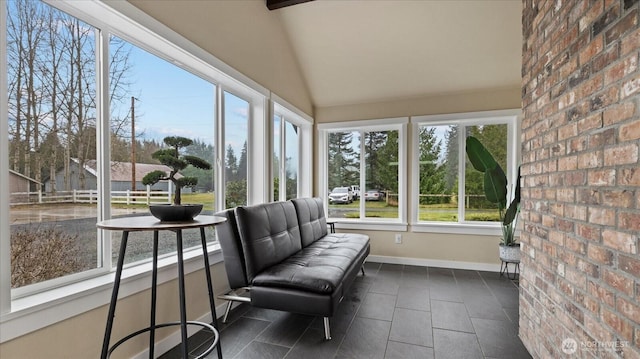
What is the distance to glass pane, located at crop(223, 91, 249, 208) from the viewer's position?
9.32ft

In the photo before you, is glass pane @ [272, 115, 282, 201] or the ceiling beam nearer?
the ceiling beam

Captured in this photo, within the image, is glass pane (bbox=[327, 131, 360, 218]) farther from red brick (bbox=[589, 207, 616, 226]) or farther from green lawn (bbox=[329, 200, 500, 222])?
red brick (bbox=[589, 207, 616, 226])

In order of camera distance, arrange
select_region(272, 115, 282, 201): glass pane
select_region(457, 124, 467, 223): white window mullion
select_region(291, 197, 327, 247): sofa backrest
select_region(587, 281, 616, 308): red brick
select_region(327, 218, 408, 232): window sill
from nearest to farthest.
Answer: select_region(587, 281, 616, 308): red brick < select_region(291, 197, 327, 247): sofa backrest < select_region(272, 115, 282, 201): glass pane < select_region(457, 124, 467, 223): white window mullion < select_region(327, 218, 408, 232): window sill

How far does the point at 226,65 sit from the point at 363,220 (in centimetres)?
292

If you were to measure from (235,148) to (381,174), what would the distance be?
7.55 feet

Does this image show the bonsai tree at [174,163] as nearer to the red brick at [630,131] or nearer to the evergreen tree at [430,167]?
the red brick at [630,131]

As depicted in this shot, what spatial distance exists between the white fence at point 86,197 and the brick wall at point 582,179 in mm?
2469

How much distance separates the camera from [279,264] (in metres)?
2.44

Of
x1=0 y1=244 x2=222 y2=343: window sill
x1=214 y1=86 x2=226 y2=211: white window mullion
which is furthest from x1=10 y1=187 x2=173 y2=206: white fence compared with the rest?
x1=214 y1=86 x2=226 y2=211: white window mullion

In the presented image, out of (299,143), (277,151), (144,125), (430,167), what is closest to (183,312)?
(144,125)

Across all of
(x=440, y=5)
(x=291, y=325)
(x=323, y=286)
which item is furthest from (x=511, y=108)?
(x=291, y=325)

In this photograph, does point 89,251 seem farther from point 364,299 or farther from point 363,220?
point 363,220

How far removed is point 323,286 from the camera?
6.61 ft

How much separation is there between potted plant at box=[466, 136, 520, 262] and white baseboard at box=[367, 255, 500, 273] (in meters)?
0.40
